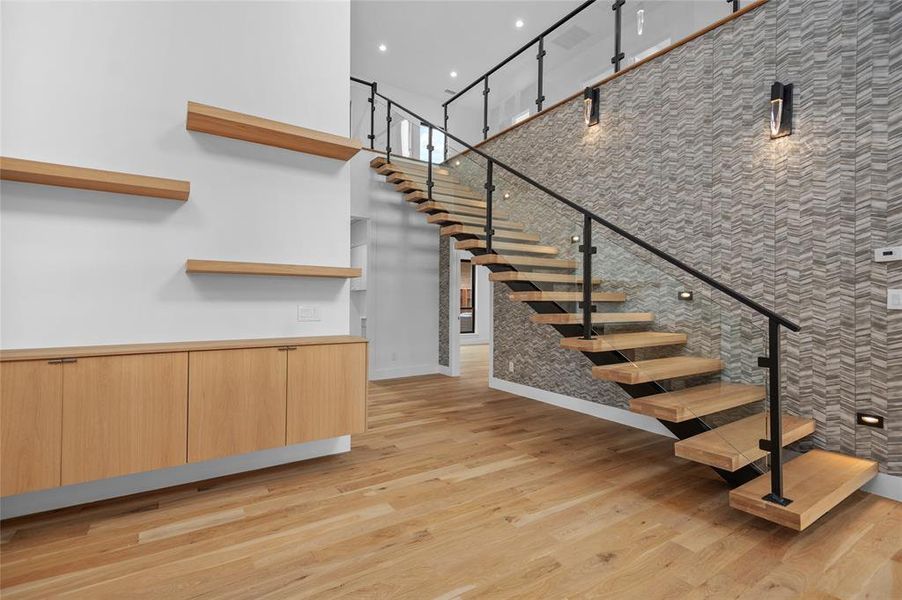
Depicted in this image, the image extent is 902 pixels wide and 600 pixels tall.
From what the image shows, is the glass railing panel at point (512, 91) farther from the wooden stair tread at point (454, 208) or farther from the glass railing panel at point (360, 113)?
the wooden stair tread at point (454, 208)

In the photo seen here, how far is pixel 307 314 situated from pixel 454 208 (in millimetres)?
2237

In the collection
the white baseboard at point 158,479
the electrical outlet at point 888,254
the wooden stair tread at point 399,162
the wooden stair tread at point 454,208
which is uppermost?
the wooden stair tread at point 399,162

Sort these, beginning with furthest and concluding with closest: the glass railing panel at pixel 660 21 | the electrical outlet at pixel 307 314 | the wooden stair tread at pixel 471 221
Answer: the wooden stair tread at pixel 471 221 < the glass railing panel at pixel 660 21 < the electrical outlet at pixel 307 314

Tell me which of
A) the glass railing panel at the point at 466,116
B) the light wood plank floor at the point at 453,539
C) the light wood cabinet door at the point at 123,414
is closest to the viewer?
the light wood plank floor at the point at 453,539

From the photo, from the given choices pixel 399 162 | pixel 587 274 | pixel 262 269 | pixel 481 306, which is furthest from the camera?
pixel 481 306

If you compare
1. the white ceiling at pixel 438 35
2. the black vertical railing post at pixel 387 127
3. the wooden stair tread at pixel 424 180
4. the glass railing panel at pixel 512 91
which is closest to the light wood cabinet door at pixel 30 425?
the wooden stair tread at pixel 424 180

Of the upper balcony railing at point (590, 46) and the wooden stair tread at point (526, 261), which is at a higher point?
the upper balcony railing at point (590, 46)

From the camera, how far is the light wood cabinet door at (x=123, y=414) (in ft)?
6.96

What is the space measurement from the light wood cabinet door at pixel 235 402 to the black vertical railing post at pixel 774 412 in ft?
9.07

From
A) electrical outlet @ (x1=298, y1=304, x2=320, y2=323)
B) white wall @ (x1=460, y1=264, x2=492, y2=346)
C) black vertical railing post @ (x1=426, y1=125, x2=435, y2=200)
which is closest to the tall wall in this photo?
black vertical railing post @ (x1=426, y1=125, x2=435, y2=200)

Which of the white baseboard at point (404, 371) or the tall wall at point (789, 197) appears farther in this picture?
the white baseboard at point (404, 371)

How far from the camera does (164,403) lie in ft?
7.66

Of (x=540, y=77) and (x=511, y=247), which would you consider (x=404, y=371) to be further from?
(x=540, y=77)

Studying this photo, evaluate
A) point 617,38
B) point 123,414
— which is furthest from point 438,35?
point 123,414
